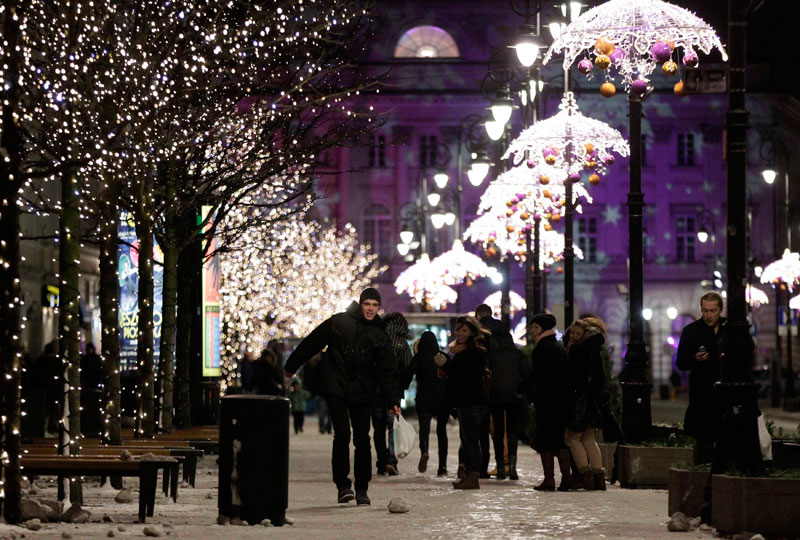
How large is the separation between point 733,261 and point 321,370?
171 inches

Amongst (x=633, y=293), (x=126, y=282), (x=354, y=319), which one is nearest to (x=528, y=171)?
(x=126, y=282)

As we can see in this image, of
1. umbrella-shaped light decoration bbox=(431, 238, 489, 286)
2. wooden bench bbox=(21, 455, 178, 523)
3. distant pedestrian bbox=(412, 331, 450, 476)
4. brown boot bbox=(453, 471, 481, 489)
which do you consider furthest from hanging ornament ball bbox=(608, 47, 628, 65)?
umbrella-shaped light decoration bbox=(431, 238, 489, 286)

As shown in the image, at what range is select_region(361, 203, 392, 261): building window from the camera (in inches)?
3250

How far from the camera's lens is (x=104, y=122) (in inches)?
617

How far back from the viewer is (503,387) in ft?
67.1

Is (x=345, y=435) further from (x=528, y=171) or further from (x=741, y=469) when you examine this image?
(x=528, y=171)

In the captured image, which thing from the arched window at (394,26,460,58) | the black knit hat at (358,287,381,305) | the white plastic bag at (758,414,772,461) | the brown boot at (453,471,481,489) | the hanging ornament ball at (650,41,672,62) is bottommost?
the brown boot at (453,471,481,489)

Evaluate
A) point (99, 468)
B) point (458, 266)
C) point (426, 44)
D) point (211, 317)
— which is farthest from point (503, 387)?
point (426, 44)

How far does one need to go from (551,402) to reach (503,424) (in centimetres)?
289

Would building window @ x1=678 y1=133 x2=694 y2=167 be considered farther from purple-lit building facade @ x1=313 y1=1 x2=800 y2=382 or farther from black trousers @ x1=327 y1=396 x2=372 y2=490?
black trousers @ x1=327 y1=396 x2=372 y2=490

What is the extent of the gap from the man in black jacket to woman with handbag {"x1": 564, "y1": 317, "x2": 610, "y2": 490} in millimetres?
2756

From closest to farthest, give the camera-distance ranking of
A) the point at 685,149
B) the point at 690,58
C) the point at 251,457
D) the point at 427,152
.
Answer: the point at 251,457 → the point at 690,58 → the point at 427,152 → the point at 685,149

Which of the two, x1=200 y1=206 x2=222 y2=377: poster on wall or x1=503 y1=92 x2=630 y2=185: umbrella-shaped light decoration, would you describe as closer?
x1=503 y1=92 x2=630 y2=185: umbrella-shaped light decoration

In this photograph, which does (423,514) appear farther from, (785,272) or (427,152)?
(427,152)
